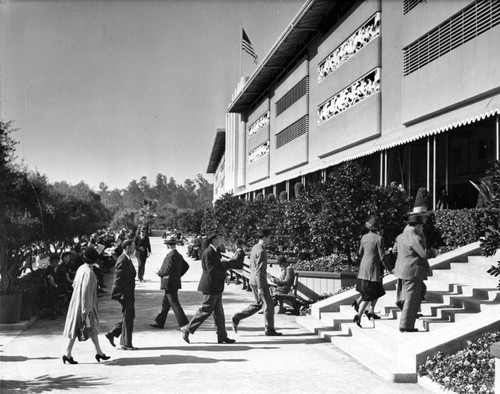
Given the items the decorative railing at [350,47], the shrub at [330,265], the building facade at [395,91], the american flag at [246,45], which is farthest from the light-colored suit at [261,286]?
the american flag at [246,45]

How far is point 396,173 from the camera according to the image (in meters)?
24.0

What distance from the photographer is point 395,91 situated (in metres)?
21.6

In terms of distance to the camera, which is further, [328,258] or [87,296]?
[328,258]

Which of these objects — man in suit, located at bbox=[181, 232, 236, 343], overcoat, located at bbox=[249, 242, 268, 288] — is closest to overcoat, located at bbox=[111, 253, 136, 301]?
man in suit, located at bbox=[181, 232, 236, 343]

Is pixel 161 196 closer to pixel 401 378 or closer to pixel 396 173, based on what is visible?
pixel 396 173

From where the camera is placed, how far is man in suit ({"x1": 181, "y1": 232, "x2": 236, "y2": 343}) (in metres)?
9.36

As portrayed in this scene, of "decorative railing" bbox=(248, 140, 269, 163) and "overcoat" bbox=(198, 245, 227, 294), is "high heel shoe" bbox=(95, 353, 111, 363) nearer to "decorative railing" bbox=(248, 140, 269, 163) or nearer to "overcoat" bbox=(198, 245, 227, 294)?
"overcoat" bbox=(198, 245, 227, 294)

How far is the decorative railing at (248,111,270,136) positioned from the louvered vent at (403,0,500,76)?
25221mm

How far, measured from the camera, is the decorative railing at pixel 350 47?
23562 millimetres

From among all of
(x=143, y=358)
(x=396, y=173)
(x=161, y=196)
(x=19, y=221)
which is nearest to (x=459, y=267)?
(x=143, y=358)

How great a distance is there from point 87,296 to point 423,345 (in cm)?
426

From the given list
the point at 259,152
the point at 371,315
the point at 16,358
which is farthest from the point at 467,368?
the point at 259,152

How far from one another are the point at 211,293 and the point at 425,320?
3.22 m

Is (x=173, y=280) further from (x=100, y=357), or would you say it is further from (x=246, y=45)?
(x=246, y=45)
